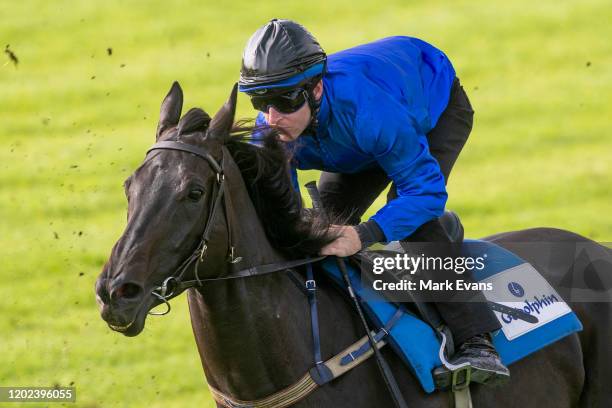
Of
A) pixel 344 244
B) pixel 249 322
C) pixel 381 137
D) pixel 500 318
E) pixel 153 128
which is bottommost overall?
pixel 153 128

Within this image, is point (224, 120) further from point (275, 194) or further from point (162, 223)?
point (162, 223)

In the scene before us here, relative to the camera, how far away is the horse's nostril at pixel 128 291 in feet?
12.6

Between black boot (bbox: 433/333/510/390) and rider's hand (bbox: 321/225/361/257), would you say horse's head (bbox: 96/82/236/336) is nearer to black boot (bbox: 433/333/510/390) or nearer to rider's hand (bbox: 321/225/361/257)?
rider's hand (bbox: 321/225/361/257)

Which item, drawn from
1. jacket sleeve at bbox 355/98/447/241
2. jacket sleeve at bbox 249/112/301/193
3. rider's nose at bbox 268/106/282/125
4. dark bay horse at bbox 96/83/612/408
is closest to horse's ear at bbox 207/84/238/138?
dark bay horse at bbox 96/83/612/408

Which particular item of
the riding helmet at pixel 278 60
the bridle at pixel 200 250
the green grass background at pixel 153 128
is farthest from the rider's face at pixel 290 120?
the green grass background at pixel 153 128

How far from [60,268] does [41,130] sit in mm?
3490

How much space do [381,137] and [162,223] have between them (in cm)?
117

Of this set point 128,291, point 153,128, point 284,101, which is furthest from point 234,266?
point 153,128

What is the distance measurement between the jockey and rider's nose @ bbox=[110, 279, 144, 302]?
1.04 meters

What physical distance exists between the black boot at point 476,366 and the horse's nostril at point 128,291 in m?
1.46

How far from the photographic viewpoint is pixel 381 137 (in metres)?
4.69

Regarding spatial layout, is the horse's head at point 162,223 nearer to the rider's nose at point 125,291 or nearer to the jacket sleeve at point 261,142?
the rider's nose at point 125,291

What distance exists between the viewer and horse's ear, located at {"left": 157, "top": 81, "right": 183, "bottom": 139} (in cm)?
436

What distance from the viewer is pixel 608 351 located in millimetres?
5590
